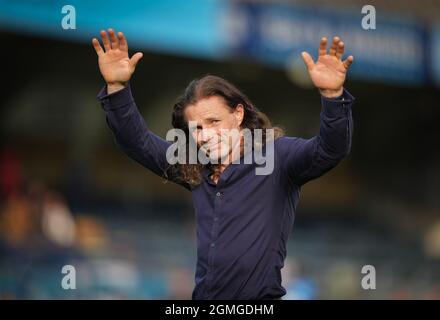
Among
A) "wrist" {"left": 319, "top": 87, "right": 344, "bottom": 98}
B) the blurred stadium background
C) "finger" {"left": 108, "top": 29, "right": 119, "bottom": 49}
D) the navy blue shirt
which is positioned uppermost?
the blurred stadium background

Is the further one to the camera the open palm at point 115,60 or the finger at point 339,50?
the open palm at point 115,60

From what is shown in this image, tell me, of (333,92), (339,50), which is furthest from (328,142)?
(339,50)

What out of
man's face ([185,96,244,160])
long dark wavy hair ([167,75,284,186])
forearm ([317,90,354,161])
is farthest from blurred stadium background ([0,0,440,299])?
forearm ([317,90,354,161])

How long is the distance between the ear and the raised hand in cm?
43

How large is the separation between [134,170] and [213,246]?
501 inches

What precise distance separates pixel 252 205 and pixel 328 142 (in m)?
0.38

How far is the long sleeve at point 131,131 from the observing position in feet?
9.99

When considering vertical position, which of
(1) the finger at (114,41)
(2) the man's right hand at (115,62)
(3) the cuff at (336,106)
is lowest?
(3) the cuff at (336,106)

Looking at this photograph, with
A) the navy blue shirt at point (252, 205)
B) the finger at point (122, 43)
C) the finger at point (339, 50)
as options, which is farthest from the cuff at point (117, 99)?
the finger at point (339, 50)

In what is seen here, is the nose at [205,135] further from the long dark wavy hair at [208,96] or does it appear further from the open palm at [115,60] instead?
the open palm at [115,60]

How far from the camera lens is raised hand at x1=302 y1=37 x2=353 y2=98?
277cm

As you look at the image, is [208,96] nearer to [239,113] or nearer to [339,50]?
[239,113]

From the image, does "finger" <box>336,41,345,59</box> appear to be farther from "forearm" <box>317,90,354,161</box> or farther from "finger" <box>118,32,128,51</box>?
"finger" <box>118,32,128,51</box>

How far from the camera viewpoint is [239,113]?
125 inches
